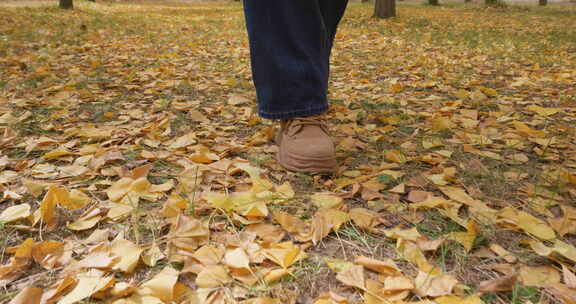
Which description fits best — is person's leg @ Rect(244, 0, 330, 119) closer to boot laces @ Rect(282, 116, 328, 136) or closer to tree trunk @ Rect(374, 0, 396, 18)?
boot laces @ Rect(282, 116, 328, 136)

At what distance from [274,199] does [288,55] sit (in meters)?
0.44

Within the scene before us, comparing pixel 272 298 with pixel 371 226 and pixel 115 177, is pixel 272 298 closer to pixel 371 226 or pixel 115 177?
pixel 371 226

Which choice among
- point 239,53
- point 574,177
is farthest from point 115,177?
point 239,53

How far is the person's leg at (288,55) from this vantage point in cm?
109

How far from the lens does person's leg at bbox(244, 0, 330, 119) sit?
3.56 ft

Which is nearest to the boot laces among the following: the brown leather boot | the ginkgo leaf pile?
the brown leather boot

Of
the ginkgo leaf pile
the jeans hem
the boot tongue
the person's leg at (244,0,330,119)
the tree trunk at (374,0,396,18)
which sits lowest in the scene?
the ginkgo leaf pile

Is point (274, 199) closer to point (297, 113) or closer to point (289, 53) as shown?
point (297, 113)

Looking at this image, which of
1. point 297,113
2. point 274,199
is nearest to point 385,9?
point 297,113

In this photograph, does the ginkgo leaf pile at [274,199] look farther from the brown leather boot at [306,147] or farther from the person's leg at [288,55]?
the person's leg at [288,55]

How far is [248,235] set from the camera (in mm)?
833

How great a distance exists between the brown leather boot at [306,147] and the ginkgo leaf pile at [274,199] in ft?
0.15

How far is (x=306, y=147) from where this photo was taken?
1146 mm

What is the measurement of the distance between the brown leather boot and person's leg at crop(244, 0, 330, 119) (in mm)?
38
